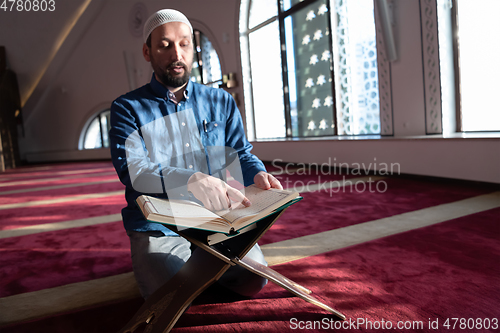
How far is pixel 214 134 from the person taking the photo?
1.67 m

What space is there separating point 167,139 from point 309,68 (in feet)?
17.6

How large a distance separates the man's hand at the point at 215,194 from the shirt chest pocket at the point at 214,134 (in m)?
0.47

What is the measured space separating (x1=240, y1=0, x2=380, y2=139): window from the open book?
15.1ft

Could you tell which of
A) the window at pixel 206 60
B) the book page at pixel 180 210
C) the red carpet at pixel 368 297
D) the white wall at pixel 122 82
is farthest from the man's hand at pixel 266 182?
the window at pixel 206 60

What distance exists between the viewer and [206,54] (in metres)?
9.68

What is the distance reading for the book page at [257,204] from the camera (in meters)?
1.05

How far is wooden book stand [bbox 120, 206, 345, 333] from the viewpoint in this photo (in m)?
1.16

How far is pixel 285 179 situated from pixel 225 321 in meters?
3.71

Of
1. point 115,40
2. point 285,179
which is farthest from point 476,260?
point 115,40

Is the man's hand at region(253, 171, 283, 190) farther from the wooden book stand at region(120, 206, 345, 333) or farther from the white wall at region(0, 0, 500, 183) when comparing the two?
the white wall at region(0, 0, 500, 183)

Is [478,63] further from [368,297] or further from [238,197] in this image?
[238,197]

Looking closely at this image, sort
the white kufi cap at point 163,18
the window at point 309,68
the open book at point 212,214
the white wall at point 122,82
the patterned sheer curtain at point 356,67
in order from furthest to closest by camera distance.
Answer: the window at point 309,68, the patterned sheer curtain at point 356,67, the white wall at point 122,82, the white kufi cap at point 163,18, the open book at point 212,214

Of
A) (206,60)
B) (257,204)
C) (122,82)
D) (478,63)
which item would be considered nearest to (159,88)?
(257,204)

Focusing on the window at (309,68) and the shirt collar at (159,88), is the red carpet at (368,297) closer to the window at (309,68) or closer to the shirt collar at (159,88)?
the shirt collar at (159,88)
